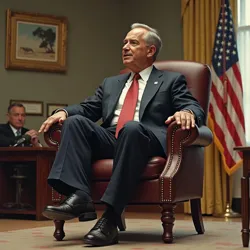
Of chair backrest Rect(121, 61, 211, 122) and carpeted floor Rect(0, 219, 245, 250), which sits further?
chair backrest Rect(121, 61, 211, 122)

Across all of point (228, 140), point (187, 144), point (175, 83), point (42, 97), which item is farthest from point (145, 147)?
point (42, 97)

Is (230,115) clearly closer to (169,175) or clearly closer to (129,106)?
(129,106)

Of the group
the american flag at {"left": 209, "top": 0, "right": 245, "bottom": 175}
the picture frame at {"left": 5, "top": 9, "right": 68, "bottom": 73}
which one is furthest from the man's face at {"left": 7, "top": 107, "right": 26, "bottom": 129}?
the american flag at {"left": 209, "top": 0, "right": 245, "bottom": 175}

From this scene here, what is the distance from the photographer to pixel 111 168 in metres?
3.76

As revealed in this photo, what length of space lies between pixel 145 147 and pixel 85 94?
15.1ft

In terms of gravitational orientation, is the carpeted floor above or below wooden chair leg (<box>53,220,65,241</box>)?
below

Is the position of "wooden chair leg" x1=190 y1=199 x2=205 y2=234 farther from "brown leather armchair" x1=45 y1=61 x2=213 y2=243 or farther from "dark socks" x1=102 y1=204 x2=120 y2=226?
"dark socks" x1=102 y1=204 x2=120 y2=226

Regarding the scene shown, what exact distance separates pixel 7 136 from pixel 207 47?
2469 mm

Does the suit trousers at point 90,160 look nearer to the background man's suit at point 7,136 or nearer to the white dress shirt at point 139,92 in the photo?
the white dress shirt at point 139,92

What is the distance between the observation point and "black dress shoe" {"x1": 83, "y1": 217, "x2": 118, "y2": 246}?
3432 millimetres

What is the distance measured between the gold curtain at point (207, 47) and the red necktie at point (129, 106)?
274 centimetres

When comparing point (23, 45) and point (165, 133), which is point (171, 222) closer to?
point (165, 133)

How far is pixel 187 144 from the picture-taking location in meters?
3.79

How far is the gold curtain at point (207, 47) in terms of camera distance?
6.78 metres
